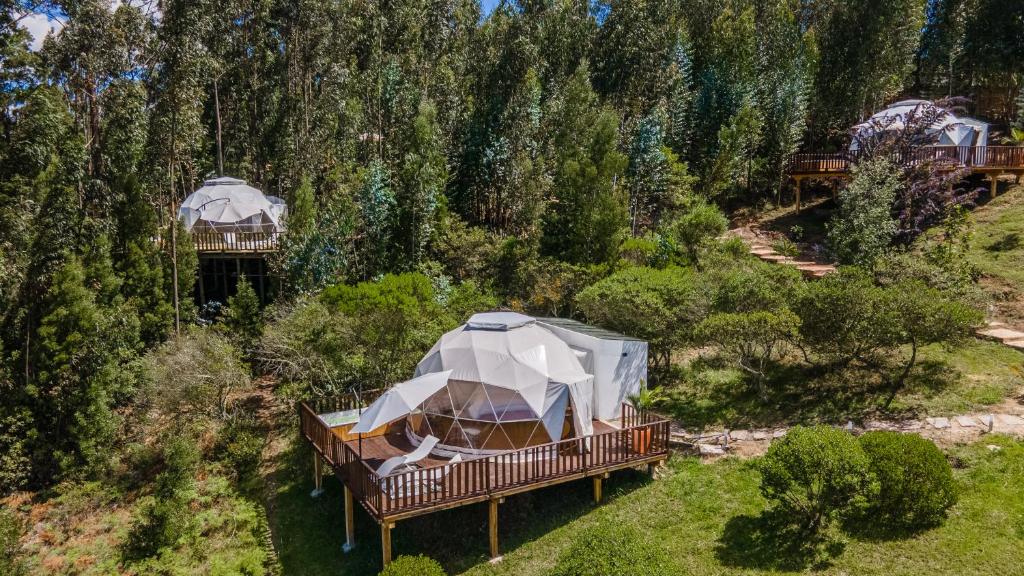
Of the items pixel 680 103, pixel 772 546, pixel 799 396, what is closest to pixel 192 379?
pixel 772 546

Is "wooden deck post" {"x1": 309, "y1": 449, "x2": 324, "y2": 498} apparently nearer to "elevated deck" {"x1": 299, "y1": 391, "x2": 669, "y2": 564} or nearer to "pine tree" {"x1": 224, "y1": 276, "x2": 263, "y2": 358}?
"elevated deck" {"x1": 299, "y1": 391, "x2": 669, "y2": 564}

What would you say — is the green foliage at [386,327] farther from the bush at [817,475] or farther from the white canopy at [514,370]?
the bush at [817,475]

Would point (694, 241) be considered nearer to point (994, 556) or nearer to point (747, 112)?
point (747, 112)

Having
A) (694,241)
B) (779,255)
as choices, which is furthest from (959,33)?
(694,241)

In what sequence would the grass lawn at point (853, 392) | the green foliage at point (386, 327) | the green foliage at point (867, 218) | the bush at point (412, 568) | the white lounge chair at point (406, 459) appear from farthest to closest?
the green foliage at point (867, 218) → the green foliage at point (386, 327) → the grass lawn at point (853, 392) → the white lounge chair at point (406, 459) → the bush at point (412, 568)

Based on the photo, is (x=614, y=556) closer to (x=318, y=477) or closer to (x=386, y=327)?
(x=318, y=477)

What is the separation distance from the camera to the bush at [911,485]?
10.1m

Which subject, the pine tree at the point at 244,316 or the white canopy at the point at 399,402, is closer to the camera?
the white canopy at the point at 399,402

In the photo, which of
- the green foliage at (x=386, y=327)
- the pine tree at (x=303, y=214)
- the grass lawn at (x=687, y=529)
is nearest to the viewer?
the grass lawn at (x=687, y=529)

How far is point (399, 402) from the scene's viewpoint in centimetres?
1251

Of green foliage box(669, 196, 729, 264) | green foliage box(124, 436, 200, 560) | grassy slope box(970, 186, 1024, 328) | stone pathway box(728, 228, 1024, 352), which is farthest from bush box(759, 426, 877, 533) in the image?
green foliage box(124, 436, 200, 560)

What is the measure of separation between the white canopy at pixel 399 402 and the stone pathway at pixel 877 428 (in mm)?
5511

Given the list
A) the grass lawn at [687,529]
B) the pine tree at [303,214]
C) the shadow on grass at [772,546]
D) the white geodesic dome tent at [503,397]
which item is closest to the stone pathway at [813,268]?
the grass lawn at [687,529]

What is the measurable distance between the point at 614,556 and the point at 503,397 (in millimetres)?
5246
